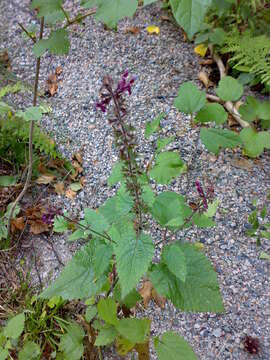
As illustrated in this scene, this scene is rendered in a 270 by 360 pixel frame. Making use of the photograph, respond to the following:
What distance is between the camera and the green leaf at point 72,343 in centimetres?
173

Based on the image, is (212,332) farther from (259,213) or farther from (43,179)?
(43,179)

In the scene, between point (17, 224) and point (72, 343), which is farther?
point (17, 224)

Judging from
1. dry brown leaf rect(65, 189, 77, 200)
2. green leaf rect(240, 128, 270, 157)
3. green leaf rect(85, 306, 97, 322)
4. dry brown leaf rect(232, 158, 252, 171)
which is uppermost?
green leaf rect(240, 128, 270, 157)

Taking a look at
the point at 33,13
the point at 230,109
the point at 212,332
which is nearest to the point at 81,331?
the point at 212,332

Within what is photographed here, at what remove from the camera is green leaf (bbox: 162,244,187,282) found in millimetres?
1202

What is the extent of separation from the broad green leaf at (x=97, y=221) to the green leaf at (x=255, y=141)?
1.06m

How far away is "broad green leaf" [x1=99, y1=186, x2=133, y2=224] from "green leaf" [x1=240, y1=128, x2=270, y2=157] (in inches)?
40.2

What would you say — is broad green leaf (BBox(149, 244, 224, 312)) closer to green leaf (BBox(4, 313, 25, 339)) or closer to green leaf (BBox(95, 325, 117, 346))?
green leaf (BBox(95, 325, 117, 346))

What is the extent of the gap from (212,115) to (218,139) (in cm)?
12

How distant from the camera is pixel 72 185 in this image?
243 cm

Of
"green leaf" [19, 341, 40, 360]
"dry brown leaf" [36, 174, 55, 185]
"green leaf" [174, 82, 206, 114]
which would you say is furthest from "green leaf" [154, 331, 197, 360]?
"dry brown leaf" [36, 174, 55, 185]

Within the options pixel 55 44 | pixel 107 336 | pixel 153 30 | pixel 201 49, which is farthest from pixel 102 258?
pixel 153 30

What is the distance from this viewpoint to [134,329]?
1.42 meters

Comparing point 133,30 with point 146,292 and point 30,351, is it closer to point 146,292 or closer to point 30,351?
point 146,292
